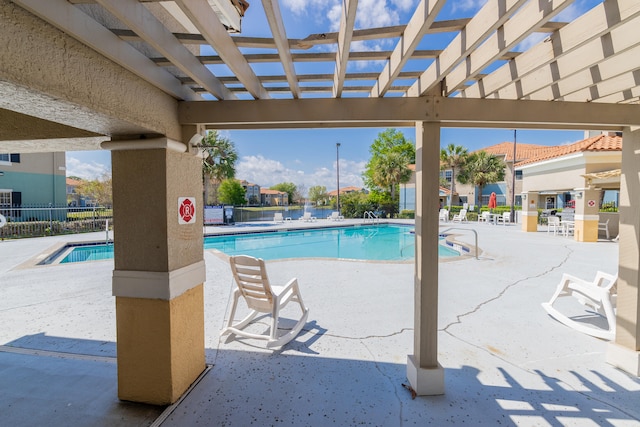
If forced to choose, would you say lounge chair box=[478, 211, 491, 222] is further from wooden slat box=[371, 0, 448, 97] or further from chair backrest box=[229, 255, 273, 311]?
wooden slat box=[371, 0, 448, 97]

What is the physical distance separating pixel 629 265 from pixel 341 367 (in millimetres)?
3064

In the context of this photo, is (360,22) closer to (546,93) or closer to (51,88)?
(51,88)

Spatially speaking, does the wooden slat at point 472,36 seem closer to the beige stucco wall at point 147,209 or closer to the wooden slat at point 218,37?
the wooden slat at point 218,37

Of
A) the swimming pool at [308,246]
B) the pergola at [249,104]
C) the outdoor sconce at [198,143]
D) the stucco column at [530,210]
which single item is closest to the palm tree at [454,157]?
the stucco column at [530,210]

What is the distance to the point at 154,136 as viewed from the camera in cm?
238

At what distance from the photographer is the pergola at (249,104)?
65.6 inches

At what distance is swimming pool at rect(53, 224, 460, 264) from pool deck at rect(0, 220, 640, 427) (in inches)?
194

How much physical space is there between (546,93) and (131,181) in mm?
3577

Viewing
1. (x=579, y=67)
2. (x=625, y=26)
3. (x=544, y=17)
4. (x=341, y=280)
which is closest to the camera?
(x=544, y=17)

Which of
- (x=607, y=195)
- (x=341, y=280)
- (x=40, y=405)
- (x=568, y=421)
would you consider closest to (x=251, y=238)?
(x=341, y=280)

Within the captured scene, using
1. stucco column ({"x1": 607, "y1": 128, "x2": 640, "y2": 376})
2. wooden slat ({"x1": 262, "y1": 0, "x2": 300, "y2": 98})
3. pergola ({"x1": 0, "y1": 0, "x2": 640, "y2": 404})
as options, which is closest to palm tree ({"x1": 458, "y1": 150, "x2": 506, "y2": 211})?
stucco column ({"x1": 607, "y1": 128, "x2": 640, "y2": 376})

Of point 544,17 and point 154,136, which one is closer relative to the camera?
point 544,17

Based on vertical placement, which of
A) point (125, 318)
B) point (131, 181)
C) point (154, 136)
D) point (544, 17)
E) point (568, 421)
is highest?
point (544, 17)

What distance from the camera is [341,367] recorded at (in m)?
3.10
